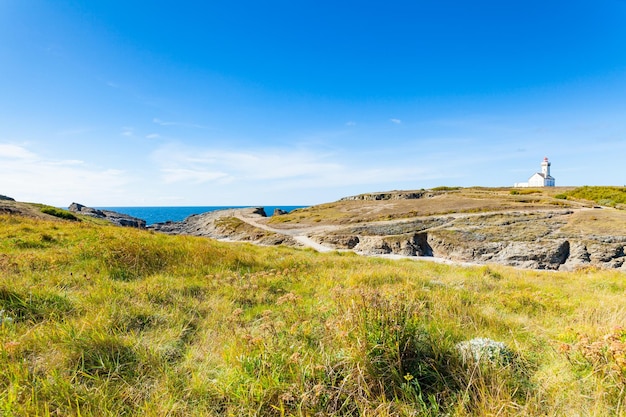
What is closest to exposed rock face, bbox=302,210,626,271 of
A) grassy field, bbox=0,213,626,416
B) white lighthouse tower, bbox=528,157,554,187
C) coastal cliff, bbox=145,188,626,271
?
coastal cliff, bbox=145,188,626,271

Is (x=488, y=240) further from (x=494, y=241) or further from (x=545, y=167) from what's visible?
(x=545, y=167)

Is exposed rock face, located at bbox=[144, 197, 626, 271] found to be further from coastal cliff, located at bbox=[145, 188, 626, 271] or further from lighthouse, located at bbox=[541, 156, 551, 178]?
lighthouse, located at bbox=[541, 156, 551, 178]

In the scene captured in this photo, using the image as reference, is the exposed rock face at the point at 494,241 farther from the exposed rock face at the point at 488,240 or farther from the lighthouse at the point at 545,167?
the lighthouse at the point at 545,167

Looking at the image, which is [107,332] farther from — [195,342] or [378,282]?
[378,282]

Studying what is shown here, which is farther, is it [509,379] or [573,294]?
[573,294]

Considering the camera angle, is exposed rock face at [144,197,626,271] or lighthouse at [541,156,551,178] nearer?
exposed rock face at [144,197,626,271]

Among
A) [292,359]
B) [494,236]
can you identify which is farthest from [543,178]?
[292,359]

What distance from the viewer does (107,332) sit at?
169 inches

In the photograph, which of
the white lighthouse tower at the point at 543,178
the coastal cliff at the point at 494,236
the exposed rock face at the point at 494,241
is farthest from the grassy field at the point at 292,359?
the white lighthouse tower at the point at 543,178

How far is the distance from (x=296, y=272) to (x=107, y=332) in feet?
20.8

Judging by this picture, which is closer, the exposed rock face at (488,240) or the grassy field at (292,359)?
the grassy field at (292,359)

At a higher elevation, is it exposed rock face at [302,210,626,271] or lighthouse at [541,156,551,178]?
lighthouse at [541,156,551,178]

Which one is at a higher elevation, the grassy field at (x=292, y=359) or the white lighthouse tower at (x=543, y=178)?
the white lighthouse tower at (x=543, y=178)

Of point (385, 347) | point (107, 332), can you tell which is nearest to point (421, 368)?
point (385, 347)
